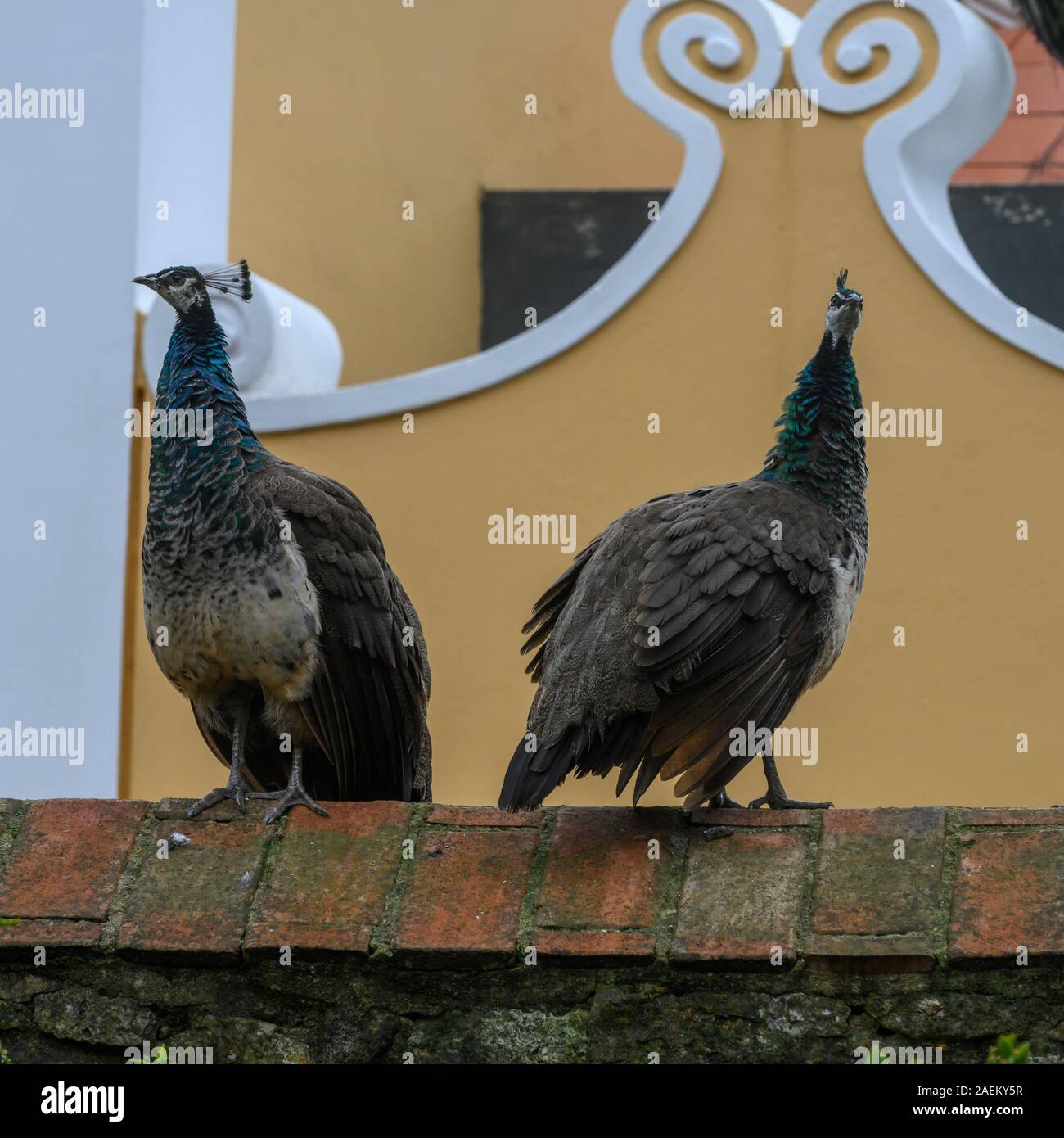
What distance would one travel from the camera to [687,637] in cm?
372

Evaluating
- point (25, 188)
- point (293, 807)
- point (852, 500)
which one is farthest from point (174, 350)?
point (25, 188)

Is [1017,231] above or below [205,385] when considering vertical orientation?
above

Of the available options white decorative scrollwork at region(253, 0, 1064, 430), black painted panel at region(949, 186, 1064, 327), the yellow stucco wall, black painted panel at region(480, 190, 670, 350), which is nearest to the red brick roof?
black painted panel at region(949, 186, 1064, 327)

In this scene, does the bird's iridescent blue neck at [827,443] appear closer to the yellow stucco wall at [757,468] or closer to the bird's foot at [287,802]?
the bird's foot at [287,802]

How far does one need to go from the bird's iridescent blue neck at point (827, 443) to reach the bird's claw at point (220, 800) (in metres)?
1.29

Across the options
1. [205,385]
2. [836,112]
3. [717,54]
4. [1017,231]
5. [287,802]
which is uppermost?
[717,54]

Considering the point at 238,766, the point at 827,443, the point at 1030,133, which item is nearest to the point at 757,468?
the point at 827,443

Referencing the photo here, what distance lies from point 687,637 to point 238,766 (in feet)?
3.89

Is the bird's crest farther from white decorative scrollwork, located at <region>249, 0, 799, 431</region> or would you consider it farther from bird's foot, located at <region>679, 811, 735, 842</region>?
bird's foot, located at <region>679, 811, 735, 842</region>

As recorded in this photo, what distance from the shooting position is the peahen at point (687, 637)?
3.65 m

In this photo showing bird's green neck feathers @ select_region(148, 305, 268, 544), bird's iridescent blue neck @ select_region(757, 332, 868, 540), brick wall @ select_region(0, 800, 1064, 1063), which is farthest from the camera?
bird's green neck feathers @ select_region(148, 305, 268, 544)

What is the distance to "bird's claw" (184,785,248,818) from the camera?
312 centimetres

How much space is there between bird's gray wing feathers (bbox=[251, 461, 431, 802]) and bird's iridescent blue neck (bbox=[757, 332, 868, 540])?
33.8 inches

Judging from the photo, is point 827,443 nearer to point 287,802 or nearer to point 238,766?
point 238,766
